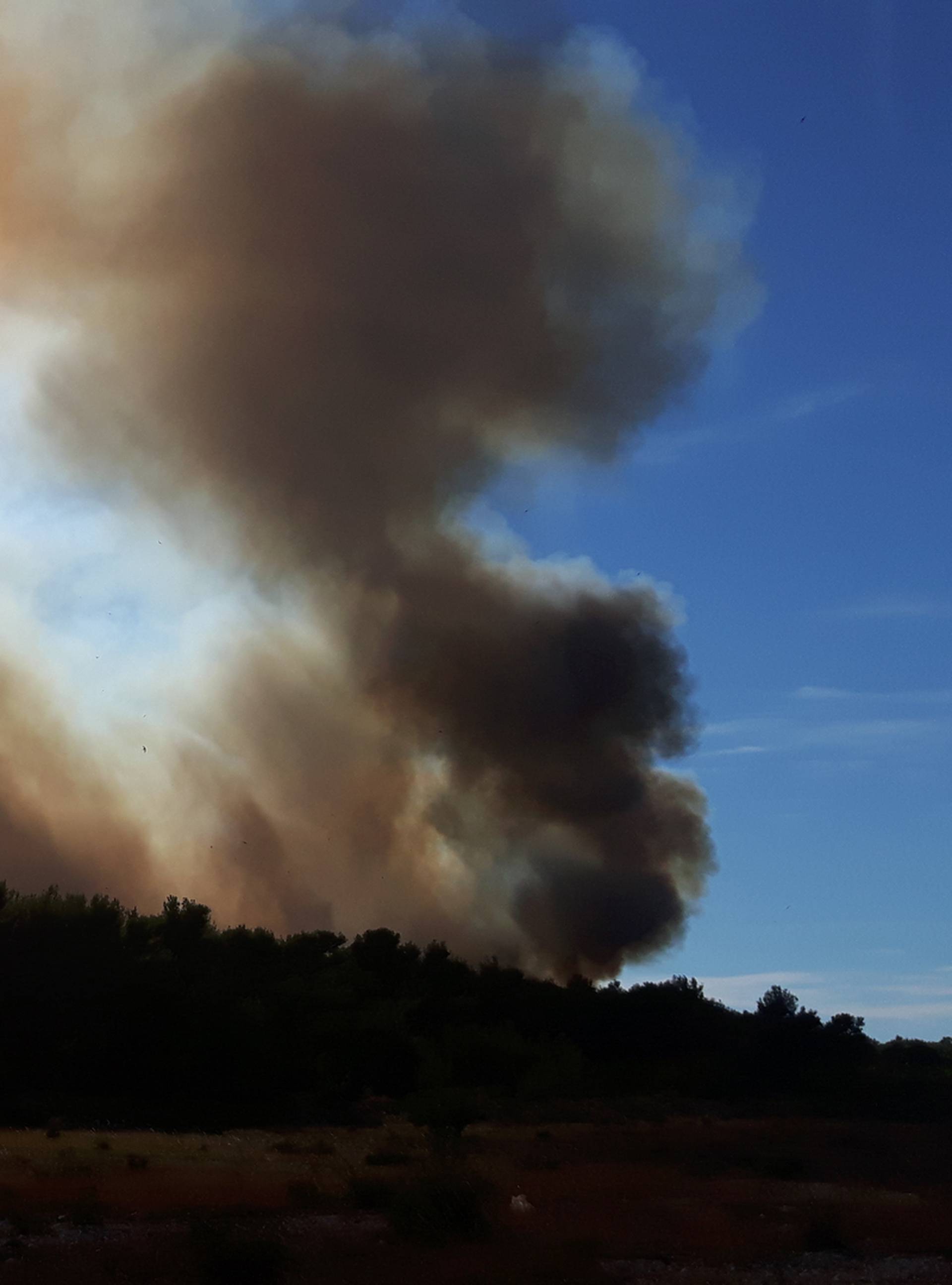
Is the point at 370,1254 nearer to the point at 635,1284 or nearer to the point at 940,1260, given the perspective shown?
the point at 635,1284

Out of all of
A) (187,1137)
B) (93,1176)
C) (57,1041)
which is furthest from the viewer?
(57,1041)

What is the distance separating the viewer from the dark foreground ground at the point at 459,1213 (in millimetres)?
21062

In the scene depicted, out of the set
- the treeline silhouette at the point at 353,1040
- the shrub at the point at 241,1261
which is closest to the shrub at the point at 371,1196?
the shrub at the point at 241,1261

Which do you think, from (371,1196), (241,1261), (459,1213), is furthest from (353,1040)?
(241,1261)

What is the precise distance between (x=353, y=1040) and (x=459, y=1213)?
4728 centimetres

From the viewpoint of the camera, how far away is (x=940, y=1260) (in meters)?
23.5

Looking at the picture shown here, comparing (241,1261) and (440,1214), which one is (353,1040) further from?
(241,1261)

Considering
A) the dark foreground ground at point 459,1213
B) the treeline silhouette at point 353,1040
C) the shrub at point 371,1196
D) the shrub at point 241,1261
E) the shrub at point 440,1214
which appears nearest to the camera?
the shrub at point 241,1261

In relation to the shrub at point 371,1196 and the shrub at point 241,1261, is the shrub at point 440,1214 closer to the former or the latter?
the shrub at point 371,1196

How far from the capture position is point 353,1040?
70875mm

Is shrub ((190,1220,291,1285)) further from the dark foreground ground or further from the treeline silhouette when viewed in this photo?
the treeline silhouette

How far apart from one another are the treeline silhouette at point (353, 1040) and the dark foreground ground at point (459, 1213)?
6.60 meters

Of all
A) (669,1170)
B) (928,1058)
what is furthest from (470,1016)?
(669,1170)

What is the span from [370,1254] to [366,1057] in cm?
4973
